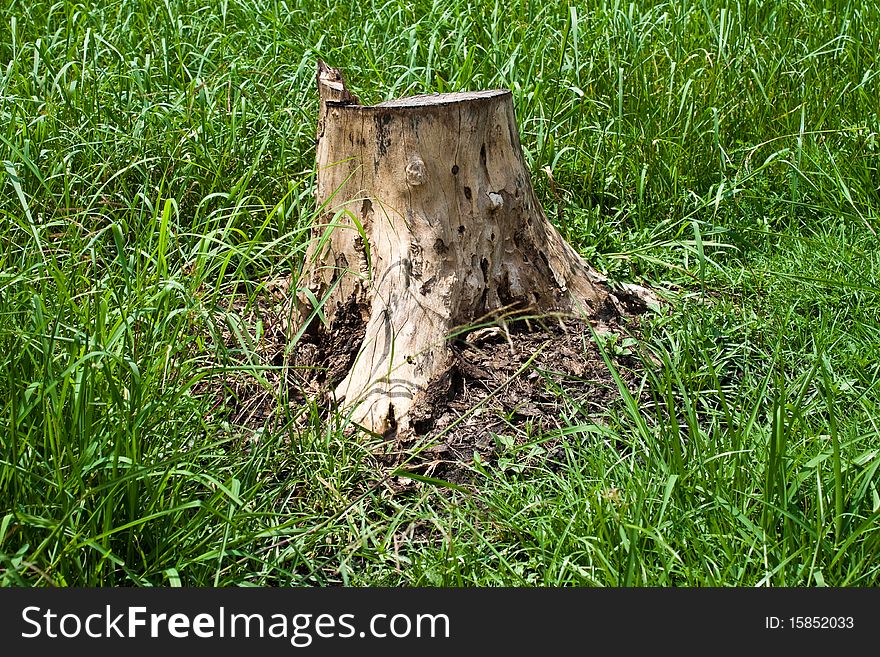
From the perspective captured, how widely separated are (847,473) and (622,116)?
6.95 feet

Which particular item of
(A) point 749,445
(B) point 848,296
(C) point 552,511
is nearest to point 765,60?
(B) point 848,296

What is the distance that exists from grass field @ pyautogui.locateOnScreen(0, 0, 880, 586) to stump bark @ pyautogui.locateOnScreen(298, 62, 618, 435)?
0.18 m

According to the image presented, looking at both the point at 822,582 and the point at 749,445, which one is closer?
the point at 822,582

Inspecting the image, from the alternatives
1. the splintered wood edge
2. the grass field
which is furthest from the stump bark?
the grass field

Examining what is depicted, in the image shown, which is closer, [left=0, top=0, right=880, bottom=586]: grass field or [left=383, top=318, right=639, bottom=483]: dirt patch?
[left=0, top=0, right=880, bottom=586]: grass field

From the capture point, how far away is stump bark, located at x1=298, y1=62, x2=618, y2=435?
2.64 metres

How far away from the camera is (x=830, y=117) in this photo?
13.0ft

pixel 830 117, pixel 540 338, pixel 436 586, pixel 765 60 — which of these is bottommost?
pixel 436 586

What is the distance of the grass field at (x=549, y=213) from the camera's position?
1977mm

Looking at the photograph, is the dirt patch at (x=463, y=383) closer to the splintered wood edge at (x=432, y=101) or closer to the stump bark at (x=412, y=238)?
the stump bark at (x=412, y=238)

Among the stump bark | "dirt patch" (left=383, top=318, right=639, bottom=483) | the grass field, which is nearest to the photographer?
the grass field

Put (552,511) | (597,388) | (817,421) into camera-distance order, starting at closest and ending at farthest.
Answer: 1. (552,511)
2. (817,421)
3. (597,388)

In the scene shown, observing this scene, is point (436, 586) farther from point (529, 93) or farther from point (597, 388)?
point (529, 93)

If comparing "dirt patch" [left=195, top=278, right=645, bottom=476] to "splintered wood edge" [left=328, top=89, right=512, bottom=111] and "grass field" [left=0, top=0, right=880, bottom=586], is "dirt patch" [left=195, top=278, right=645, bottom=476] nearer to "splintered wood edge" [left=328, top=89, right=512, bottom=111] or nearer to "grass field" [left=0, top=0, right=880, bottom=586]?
"grass field" [left=0, top=0, right=880, bottom=586]
